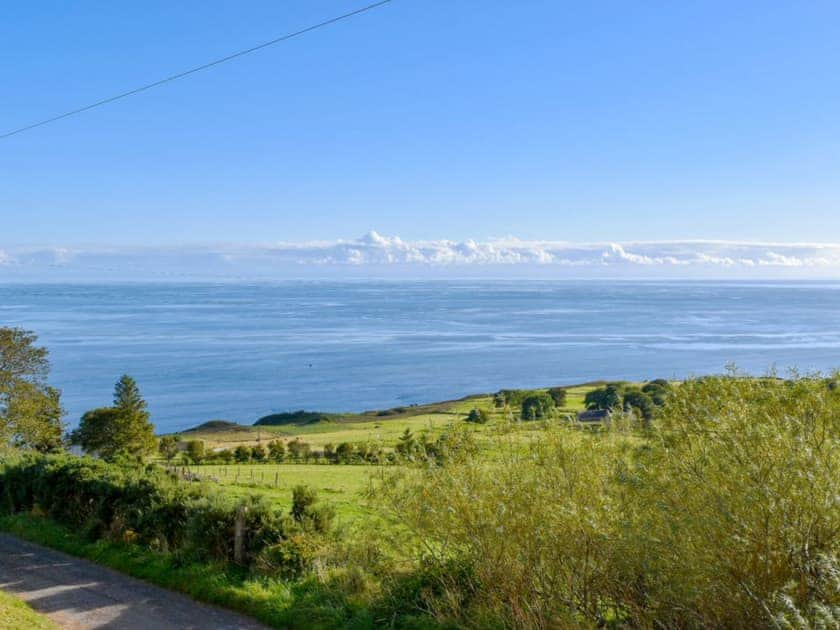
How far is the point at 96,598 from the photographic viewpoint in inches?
488

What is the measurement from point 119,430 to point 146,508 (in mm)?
34032

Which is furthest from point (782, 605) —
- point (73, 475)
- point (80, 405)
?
point (80, 405)

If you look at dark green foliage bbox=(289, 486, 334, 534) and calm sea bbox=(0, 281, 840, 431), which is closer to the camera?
dark green foliage bbox=(289, 486, 334, 534)

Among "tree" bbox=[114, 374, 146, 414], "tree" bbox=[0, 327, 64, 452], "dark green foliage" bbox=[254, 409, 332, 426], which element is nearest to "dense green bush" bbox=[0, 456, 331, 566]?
"tree" bbox=[0, 327, 64, 452]

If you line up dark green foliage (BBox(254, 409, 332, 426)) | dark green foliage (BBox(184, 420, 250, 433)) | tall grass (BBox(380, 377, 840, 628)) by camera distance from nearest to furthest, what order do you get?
tall grass (BBox(380, 377, 840, 628)) → dark green foliage (BBox(184, 420, 250, 433)) → dark green foliage (BBox(254, 409, 332, 426))

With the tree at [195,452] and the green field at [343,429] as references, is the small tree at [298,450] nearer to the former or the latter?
the green field at [343,429]

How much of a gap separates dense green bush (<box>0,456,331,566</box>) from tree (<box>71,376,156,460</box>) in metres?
28.8

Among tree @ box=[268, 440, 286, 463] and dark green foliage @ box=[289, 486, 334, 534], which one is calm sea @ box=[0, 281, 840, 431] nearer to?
tree @ box=[268, 440, 286, 463]

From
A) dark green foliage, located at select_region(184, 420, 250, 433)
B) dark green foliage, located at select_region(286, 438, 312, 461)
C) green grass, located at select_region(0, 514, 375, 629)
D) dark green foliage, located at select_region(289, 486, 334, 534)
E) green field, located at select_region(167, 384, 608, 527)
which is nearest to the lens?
green grass, located at select_region(0, 514, 375, 629)

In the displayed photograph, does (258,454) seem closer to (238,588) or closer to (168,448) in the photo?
(168,448)

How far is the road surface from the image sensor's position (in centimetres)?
1142

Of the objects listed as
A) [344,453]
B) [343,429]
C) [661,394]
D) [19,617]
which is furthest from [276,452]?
[661,394]

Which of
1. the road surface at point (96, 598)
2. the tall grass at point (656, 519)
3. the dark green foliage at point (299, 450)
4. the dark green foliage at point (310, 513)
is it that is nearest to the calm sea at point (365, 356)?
the dark green foliage at point (299, 450)

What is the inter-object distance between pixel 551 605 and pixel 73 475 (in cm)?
1164
